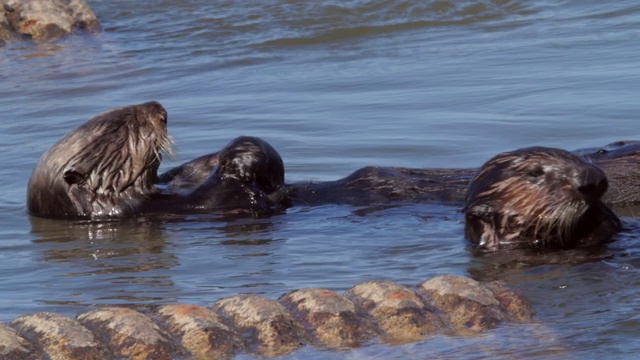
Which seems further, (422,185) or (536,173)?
(422,185)

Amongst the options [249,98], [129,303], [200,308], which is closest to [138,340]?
[200,308]

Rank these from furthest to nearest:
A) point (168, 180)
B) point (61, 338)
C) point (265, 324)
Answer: point (168, 180), point (265, 324), point (61, 338)

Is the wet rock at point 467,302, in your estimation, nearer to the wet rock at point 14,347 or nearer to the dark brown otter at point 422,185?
the wet rock at point 14,347

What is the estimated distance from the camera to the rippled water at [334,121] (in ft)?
17.1

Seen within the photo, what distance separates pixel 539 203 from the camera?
581 cm

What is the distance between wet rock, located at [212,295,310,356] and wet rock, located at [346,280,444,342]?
31cm

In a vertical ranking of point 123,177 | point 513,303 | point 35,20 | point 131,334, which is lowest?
point 513,303

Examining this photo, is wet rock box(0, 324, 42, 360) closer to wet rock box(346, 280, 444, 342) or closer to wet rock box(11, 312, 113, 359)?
wet rock box(11, 312, 113, 359)

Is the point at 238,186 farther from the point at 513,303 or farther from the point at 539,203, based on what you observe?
the point at 513,303

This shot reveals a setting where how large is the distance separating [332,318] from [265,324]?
25 cm

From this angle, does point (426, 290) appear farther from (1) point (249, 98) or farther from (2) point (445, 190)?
(1) point (249, 98)

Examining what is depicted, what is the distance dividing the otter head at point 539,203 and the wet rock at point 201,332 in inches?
72.3

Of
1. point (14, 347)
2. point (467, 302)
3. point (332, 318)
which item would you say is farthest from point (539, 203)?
point (14, 347)

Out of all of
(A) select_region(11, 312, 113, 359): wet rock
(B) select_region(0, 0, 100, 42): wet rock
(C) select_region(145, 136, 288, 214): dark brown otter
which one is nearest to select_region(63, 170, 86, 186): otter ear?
(C) select_region(145, 136, 288, 214): dark brown otter
